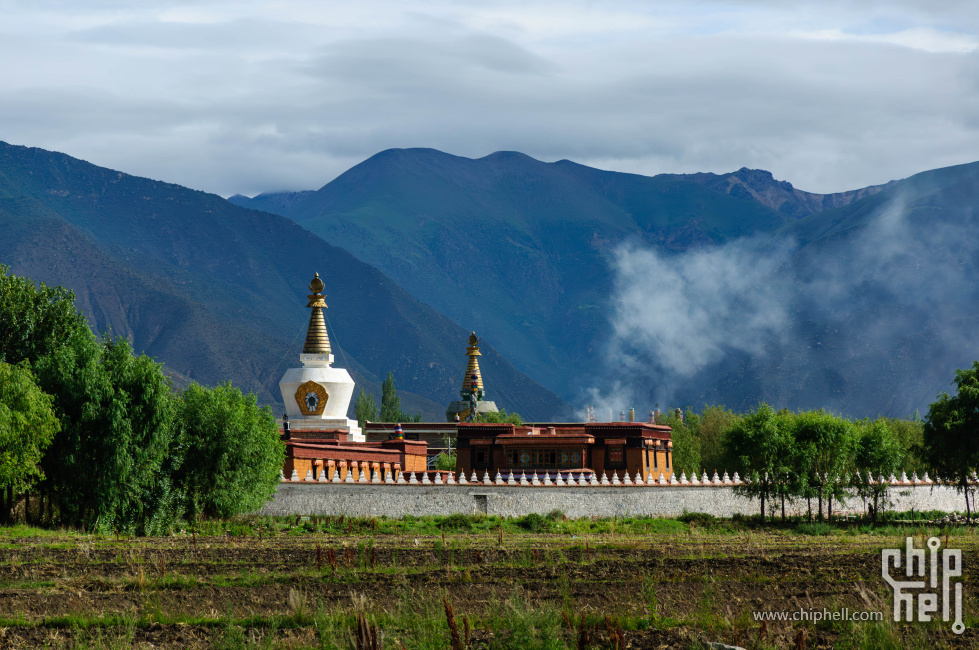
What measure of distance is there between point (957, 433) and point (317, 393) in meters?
43.9

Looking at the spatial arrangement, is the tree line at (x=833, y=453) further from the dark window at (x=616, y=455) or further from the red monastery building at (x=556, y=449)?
the dark window at (x=616, y=455)

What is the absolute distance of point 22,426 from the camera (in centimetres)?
5391

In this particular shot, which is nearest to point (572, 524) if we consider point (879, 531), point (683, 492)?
point (683, 492)

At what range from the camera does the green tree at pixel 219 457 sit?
6275cm

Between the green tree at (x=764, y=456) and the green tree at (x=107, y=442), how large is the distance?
3598 centimetres

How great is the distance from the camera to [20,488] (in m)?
55.4

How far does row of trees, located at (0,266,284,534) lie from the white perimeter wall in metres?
4.03

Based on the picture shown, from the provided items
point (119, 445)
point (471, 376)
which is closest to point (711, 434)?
point (471, 376)

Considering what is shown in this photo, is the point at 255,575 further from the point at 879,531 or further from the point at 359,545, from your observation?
the point at 879,531

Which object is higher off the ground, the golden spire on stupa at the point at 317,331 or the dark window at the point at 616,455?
the golden spire on stupa at the point at 317,331

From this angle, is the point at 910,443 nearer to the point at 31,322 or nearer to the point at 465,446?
the point at 465,446

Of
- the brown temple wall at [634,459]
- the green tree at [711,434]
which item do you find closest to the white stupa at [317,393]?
the brown temple wall at [634,459]

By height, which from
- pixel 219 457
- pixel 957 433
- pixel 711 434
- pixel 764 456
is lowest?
pixel 219 457

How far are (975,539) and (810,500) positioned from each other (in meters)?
25.2
